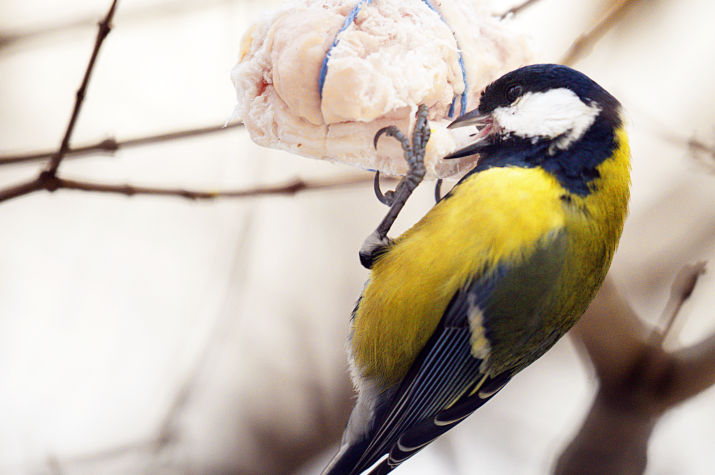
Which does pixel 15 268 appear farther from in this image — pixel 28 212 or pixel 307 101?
pixel 307 101

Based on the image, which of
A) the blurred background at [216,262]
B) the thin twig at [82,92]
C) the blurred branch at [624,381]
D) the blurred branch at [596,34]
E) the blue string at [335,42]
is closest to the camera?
the blue string at [335,42]

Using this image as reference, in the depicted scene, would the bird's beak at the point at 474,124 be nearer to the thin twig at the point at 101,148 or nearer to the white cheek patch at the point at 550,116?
the white cheek patch at the point at 550,116

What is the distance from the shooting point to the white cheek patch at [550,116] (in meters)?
0.62

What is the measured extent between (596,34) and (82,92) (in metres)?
0.90

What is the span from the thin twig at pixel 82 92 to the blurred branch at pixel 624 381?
38.3 inches

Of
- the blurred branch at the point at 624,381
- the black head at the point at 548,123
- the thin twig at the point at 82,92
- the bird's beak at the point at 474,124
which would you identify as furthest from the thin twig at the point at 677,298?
the thin twig at the point at 82,92

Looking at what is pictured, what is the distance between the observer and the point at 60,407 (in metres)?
1.35

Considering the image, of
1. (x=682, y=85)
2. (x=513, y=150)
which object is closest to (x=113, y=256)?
(x=513, y=150)

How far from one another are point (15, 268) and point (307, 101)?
1021 millimetres

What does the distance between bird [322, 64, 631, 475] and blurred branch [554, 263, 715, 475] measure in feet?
1.20

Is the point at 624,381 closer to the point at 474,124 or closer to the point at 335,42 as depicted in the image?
the point at 474,124

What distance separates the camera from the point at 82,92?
708 mm

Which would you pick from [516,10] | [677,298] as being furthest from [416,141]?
[677,298]

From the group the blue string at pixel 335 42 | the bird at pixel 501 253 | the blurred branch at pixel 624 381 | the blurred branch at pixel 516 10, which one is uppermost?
the blue string at pixel 335 42
